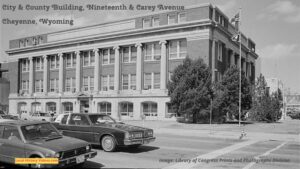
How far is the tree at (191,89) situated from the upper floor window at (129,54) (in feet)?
37.7

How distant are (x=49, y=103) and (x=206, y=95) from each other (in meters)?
29.4

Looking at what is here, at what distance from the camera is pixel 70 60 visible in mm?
48500

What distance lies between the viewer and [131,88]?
41594 millimetres

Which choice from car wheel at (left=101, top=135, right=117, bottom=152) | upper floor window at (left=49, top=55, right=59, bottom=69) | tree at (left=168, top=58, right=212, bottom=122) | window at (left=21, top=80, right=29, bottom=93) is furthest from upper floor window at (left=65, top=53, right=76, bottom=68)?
car wheel at (left=101, top=135, right=117, bottom=152)

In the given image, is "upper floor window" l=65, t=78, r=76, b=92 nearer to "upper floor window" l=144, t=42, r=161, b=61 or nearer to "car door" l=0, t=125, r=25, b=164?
"upper floor window" l=144, t=42, r=161, b=61

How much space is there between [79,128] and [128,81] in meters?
29.8

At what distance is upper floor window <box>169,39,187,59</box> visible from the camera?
1489 inches

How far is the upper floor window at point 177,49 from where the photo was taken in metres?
37.8

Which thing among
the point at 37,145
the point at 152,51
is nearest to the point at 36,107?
the point at 152,51

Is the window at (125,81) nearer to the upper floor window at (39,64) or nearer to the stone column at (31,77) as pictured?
the upper floor window at (39,64)

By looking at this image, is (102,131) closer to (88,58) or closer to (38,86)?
(88,58)

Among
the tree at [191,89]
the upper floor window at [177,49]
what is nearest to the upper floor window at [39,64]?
the upper floor window at [177,49]

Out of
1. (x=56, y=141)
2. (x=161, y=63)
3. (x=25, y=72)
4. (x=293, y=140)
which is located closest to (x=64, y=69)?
(x=25, y=72)

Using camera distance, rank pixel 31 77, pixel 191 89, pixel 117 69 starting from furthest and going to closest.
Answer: pixel 31 77 → pixel 117 69 → pixel 191 89
